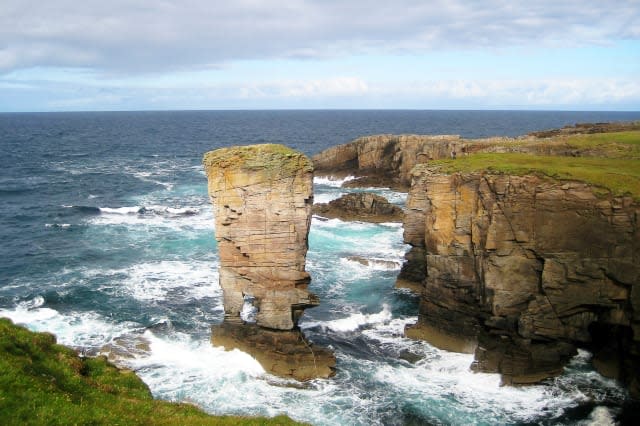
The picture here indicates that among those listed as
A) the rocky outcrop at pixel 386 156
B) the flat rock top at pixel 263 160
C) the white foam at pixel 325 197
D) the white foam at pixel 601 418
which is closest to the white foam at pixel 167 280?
the flat rock top at pixel 263 160

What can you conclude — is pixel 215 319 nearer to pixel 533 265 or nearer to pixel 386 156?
pixel 533 265

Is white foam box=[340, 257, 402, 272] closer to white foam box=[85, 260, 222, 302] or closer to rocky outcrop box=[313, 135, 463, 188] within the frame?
white foam box=[85, 260, 222, 302]

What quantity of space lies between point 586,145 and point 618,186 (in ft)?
59.9

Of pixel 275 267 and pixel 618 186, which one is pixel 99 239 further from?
pixel 618 186

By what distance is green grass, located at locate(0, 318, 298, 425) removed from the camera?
48.2ft

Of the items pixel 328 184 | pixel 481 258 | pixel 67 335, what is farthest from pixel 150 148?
pixel 481 258

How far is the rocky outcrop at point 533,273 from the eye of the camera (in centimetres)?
2853

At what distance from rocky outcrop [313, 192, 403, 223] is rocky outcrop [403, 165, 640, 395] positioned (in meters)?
27.5

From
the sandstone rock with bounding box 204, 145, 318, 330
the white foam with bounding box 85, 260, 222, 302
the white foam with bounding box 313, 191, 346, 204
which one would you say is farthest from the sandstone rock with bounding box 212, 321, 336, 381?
the white foam with bounding box 313, 191, 346, 204

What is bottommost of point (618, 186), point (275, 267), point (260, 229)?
point (275, 267)

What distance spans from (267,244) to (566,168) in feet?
58.9

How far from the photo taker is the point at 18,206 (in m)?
66.5

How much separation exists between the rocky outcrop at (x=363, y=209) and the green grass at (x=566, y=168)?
78.9ft

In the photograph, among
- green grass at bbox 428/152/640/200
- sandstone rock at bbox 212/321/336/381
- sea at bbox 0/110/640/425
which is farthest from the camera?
green grass at bbox 428/152/640/200
